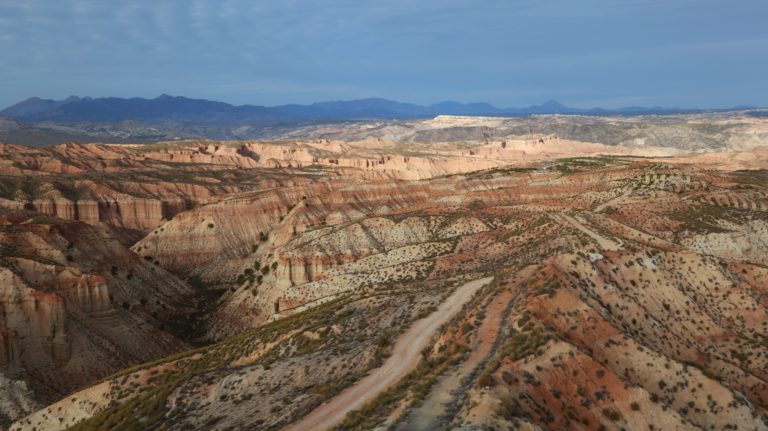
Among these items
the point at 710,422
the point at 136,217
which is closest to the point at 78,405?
the point at 710,422

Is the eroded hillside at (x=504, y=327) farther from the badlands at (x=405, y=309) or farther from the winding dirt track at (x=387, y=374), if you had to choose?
the winding dirt track at (x=387, y=374)

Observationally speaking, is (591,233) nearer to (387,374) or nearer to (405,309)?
(405,309)

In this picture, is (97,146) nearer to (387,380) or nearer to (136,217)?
(136,217)

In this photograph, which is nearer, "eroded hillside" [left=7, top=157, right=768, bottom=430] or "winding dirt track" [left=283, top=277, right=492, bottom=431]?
"eroded hillside" [left=7, top=157, right=768, bottom=430]

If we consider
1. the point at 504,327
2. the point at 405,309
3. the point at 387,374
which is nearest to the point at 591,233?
the point at 405,309

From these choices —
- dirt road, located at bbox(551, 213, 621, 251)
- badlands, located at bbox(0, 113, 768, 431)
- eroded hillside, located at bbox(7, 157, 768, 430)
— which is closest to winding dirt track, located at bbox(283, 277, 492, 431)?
badlands, located at bbox(0, 113, 768, 431)

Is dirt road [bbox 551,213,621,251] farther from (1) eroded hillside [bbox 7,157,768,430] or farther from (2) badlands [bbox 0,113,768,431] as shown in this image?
(2) badlands [bbox 0,113,768,431]
